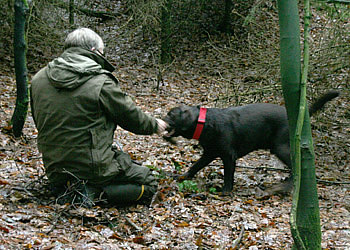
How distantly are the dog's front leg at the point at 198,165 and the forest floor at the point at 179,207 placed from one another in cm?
20

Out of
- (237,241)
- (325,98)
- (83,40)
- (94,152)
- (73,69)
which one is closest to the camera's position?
(237,241)

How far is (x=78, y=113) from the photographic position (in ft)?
14.2

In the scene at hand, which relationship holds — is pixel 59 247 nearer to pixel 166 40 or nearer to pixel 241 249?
pixel 241 249

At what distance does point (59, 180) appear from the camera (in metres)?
4.62

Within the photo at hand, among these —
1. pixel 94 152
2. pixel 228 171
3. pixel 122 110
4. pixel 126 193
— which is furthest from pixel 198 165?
pixel 94 152

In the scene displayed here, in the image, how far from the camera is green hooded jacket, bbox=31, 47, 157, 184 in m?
4.32

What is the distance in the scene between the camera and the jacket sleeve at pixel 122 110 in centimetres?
438

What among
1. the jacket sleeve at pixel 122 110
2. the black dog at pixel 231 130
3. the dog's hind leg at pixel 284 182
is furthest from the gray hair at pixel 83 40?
the dog's hind leg at pixel 284 182

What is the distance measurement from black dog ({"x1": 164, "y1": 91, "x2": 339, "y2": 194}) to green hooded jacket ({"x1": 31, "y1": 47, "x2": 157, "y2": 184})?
1.17 m

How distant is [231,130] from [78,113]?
8.00ft

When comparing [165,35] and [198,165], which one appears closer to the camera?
[198,165]

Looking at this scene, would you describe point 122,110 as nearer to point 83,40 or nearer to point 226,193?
point 83,40

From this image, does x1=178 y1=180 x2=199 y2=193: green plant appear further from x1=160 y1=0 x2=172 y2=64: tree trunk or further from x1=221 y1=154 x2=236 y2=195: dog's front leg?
x1=160 y1=0 x2=172 y2=64: tree trunk

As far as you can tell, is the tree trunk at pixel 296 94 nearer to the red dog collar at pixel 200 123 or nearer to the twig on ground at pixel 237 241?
→ the twig on ground at pixel 237 241
